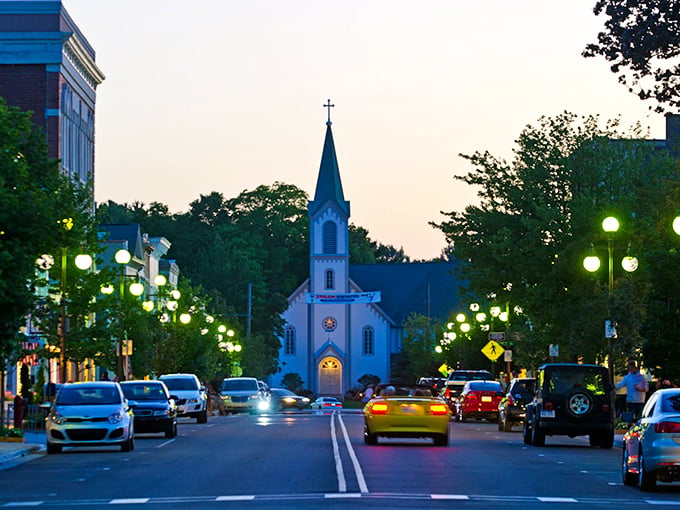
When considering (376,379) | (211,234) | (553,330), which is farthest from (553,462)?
(211,234)

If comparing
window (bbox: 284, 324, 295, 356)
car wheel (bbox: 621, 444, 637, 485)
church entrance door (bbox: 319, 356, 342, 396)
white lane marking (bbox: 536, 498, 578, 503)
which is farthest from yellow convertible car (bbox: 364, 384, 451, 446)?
window (bbox: 284, 324, 295, 356)

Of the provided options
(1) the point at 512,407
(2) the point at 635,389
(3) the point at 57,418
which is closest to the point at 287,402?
(1) the point at 512,407

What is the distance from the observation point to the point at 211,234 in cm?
13950

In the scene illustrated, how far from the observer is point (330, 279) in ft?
433

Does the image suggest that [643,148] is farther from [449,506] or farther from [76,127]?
[449,506]

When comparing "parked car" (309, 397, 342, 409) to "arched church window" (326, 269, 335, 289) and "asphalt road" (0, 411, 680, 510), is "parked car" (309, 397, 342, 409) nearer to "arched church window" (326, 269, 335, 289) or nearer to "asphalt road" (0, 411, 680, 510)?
"arched church window" (326, 269, 335, 289)

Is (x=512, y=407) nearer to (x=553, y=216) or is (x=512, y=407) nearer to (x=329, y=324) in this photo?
(x=553, y=216)

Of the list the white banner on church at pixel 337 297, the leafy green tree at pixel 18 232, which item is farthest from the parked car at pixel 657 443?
→ the white banner on church at pixel 337 297

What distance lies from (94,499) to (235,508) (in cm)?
285

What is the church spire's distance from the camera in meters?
130

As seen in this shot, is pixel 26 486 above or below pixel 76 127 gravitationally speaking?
below

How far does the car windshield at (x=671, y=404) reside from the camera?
63.2 ft

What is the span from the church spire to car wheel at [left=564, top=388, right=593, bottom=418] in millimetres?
99143

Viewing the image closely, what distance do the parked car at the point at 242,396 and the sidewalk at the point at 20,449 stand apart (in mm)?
29992
